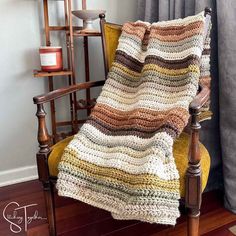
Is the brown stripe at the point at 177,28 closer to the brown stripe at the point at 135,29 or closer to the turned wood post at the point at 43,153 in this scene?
the brown stripe at the point at 135,29

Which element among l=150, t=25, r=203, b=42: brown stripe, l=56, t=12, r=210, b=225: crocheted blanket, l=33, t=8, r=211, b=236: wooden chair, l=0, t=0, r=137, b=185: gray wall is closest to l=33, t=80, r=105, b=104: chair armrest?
l=33, t=8, r=211, b=236: wooden chair

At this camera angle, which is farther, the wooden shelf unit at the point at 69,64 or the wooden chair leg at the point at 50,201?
the wooden shelf unit at the point at 69,64

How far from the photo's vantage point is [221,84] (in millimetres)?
1340

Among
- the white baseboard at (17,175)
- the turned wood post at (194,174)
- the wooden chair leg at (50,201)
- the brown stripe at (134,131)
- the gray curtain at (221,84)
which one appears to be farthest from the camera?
the white baseboard at (17,175)

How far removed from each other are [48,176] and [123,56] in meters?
0.62

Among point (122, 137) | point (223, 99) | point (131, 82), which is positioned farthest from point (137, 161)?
point (223, 99)

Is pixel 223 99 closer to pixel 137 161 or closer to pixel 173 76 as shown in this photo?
pixel 173 76

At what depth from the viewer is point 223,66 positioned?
1303mm

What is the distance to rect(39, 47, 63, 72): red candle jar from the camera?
4.79 ft

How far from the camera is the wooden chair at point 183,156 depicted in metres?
0.88

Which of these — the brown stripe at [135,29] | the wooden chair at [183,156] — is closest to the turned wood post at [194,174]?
the wooden chair at [183,156]

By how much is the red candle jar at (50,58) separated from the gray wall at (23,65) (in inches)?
7.4

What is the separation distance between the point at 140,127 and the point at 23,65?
868 mm
